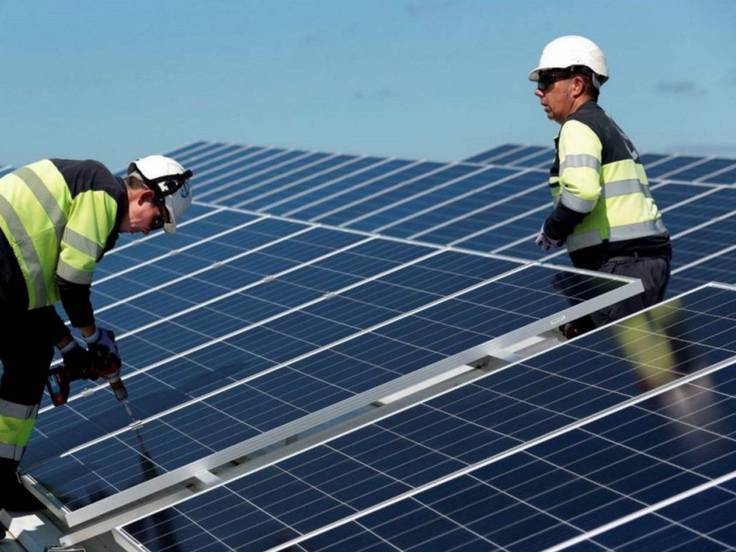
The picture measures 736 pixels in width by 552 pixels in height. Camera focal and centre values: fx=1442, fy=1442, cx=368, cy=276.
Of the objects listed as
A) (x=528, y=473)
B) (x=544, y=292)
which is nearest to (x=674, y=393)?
(x=528, y=473)

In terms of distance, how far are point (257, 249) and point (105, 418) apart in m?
5.13

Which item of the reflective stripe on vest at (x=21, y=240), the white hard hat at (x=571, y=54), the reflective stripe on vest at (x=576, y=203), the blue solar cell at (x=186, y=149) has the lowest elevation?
the blue solar cell at (x=186, y=149)

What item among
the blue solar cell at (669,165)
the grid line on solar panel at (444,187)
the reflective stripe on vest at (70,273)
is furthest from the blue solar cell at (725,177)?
the reflective stripe on vest at (70,273)

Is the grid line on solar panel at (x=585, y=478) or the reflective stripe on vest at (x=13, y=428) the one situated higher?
the grid line on solar panel at (x=585, y=478)

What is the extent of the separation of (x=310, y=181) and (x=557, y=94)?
571 inches

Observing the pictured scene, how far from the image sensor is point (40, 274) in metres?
10.5

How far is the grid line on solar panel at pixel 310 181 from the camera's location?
82.0 feet

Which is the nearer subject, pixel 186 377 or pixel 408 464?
pixel 408 464

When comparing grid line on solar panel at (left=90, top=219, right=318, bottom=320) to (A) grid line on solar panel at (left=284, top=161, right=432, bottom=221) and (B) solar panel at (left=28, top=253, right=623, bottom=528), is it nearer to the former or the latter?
(B) solar panel at (left=28, top=253, right=623, bottom=528)

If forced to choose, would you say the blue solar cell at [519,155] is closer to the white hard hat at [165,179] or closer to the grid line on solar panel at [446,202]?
the grid line on solar panel at [446,202]

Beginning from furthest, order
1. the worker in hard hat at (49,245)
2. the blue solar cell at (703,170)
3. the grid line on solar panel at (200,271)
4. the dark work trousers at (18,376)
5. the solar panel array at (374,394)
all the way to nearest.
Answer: the blue solar cell at (703,170) → the grid line on solar panel at (200,271) → the dark work trousers at (18,376) → the worker in hard hat at (49,245) → the solar panel array at (374,394)

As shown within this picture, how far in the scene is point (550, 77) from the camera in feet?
38.9

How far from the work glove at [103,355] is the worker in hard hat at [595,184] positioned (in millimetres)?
3574

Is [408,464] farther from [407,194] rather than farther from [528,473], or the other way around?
[407,194]
